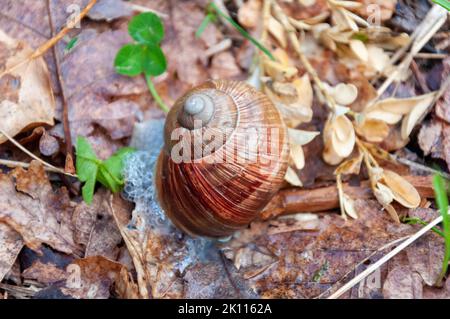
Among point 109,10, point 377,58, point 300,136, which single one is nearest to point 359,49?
point 377,58

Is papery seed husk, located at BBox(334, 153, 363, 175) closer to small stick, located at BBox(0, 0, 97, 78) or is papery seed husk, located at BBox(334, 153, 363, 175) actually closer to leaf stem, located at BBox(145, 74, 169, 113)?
leaf stem, located at BBox(145, 74, 169, 113)

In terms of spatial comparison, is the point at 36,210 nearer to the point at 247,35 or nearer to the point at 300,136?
the point at 300,136

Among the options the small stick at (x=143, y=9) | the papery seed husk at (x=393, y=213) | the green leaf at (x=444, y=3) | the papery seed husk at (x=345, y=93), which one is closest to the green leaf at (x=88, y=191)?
the small stick at (x=143, y=9)

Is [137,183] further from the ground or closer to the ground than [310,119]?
closer to the ground
